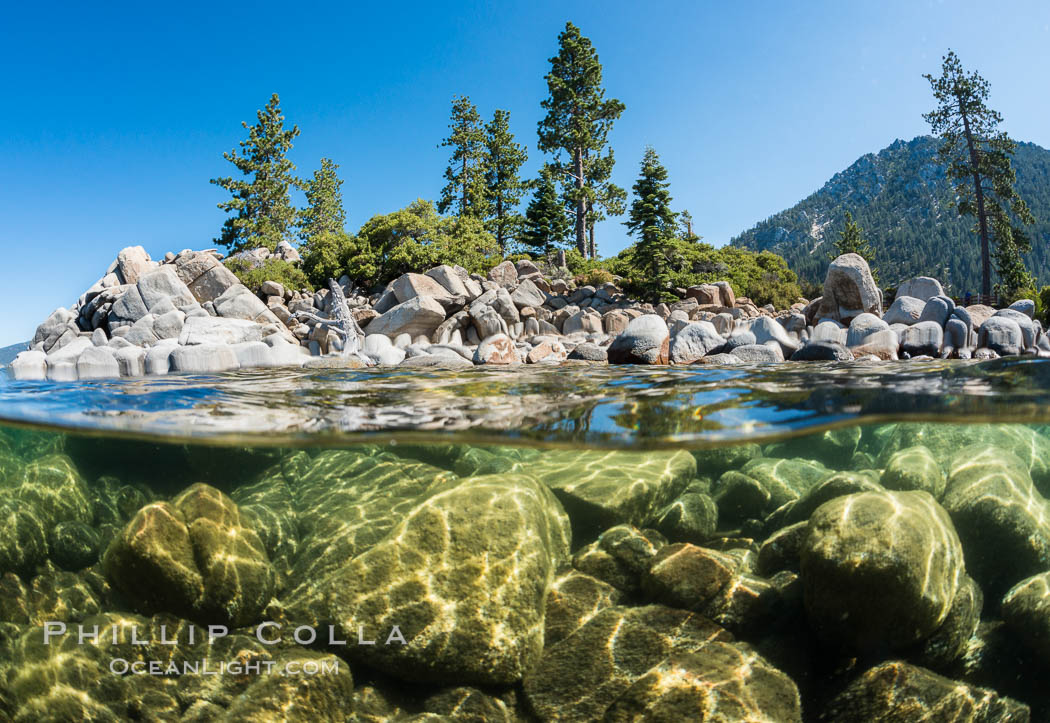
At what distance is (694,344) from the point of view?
421 inches

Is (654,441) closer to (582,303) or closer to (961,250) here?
(582,303)

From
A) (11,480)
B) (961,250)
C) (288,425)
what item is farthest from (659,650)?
(961,250)

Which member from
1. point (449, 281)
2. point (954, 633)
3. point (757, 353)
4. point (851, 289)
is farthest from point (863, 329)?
point (449, 281)

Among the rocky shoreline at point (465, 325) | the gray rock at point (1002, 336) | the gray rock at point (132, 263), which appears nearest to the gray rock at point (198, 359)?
the rocky shoreline at point (465, 325)

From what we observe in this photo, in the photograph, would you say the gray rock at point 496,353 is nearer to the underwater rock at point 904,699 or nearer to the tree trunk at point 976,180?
the underwater rock at point 904,699

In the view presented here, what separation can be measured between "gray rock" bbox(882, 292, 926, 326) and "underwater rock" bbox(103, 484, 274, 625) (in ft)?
55.8

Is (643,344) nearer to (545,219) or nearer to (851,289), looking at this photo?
(851,289)

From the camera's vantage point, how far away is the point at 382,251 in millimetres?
24203

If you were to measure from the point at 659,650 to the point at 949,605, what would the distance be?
5.37 ft

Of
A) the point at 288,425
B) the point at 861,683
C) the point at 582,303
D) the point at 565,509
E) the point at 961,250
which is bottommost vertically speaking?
the point at 861,683

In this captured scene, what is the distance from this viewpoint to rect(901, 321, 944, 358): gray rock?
38.9 ft

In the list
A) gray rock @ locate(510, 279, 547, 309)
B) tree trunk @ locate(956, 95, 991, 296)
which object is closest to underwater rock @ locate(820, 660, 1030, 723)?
gray rock @ locate(510, 279, 547, 309)

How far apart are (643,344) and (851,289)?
37.4 feet

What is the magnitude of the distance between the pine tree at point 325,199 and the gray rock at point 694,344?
42774mm
